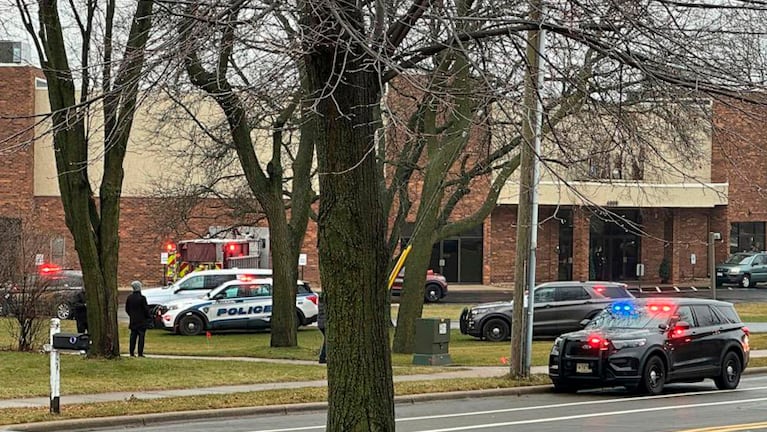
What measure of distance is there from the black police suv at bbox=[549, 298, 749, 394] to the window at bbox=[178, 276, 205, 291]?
1821 cm

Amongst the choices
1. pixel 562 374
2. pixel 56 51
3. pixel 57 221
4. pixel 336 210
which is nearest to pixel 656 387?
pixel 562 374

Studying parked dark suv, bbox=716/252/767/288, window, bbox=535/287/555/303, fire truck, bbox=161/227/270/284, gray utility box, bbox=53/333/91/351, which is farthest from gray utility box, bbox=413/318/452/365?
parked dark suv, bbox=716/252/767/288

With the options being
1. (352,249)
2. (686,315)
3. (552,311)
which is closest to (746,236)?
(552,311)

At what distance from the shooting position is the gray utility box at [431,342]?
81.4ft

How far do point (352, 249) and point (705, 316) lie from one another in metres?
14.5

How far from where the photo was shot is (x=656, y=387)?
20547 millimetres

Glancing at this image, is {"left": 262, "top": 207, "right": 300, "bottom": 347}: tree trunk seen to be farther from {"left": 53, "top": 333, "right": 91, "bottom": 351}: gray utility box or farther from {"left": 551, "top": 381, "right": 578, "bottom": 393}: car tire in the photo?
{"left": 53, "top": 333, "right": 91, "bottom": 351}: gray utility box

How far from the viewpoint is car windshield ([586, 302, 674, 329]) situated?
2091cm

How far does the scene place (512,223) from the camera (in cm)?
5941

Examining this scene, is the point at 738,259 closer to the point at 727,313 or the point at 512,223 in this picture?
the point at 512,223

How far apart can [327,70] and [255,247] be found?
38.1 m

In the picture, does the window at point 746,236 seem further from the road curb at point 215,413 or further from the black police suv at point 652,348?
the road curb at point 215,413

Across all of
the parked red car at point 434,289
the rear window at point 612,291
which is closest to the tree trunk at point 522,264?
the rear window at point 612,291

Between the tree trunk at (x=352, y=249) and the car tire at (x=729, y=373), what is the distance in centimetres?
1432
